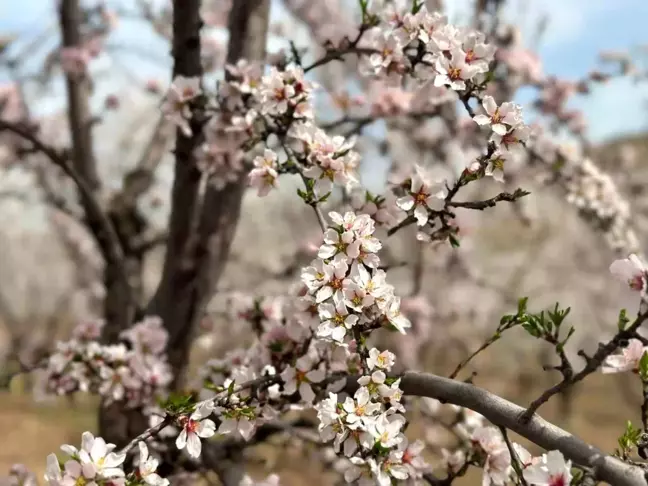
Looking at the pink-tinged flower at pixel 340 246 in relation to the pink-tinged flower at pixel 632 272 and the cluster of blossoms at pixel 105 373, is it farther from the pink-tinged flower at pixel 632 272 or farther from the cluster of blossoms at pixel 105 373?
the cluster of blossoms at pixel 105 373

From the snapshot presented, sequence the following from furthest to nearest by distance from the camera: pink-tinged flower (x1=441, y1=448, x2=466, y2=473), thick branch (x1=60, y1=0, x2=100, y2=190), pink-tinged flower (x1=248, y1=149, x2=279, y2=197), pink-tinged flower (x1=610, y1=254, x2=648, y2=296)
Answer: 1. thick branch (x1=60, y1=0, x2=100, y2=190)
2. pink-tinged flower (x1=441, y1=448, x2=466, y2=473)
3. pink-tinged flower (x1=248, y1=149, x2=279, y2=197)
4. pink-tinged flower (x1=610, y1=254, x2=648, y2=296)

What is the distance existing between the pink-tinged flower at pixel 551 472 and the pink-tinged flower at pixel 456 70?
0.78m

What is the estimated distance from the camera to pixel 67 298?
43.0 ft

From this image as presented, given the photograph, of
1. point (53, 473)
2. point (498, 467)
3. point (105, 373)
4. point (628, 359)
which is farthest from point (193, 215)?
point (628, 359)

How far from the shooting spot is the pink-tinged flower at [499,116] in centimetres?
121

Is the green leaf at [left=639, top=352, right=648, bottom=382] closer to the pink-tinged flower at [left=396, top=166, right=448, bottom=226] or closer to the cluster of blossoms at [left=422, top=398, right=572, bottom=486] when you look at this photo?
the cluster of blossoms at [left=422, top=398, right=572, bottom=486]

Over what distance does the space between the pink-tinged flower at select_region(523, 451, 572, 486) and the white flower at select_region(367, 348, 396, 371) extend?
0.30m

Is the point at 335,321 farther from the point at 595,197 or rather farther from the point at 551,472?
the point at 595,197

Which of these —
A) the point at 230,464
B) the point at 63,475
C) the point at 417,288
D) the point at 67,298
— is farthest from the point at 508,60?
the point at 67,298

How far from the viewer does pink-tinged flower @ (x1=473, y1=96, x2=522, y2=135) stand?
3.98 feet

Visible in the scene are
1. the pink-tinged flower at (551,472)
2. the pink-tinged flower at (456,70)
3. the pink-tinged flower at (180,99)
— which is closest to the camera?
the pink-tinged flower at (551,472)

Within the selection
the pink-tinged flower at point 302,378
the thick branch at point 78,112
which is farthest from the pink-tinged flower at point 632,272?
the thick branch at point 78,112

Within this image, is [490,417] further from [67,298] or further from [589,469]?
[67,298]

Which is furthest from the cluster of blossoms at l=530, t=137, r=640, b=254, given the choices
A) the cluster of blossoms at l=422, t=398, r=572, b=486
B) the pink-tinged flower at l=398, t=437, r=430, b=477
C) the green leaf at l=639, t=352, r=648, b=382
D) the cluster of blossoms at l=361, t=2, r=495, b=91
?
the pink-tinged flower at l=398, t=437, r=430, b=477
